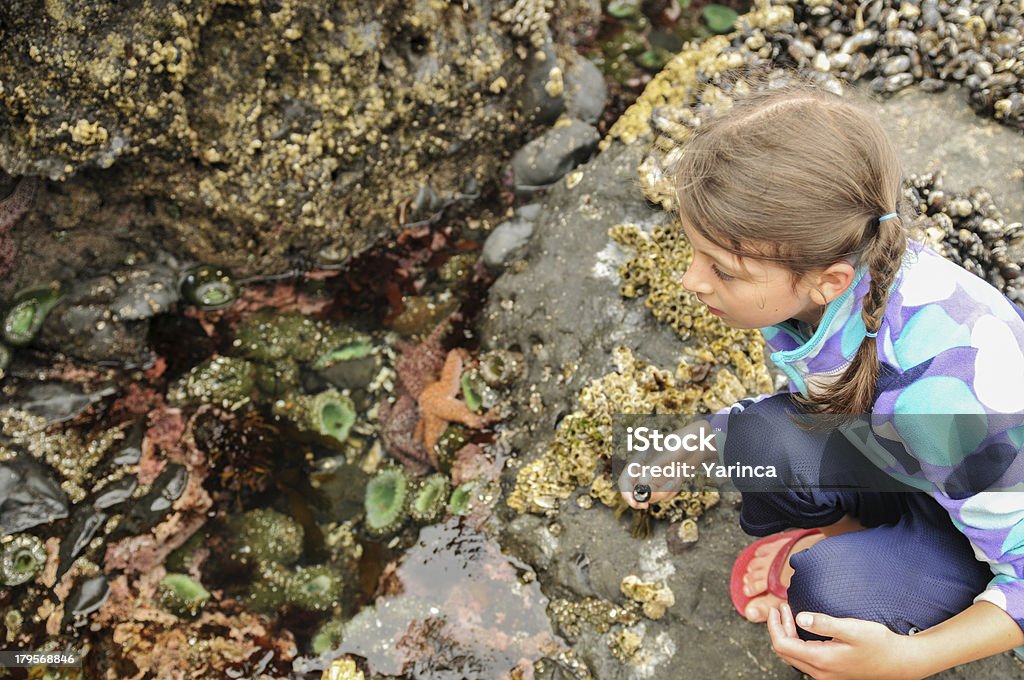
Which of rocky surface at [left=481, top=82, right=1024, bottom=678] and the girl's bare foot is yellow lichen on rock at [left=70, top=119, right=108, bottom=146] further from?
the girl's bare foot

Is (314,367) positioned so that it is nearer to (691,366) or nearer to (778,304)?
(691,366)

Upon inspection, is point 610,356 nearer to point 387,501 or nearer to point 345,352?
point 387,501

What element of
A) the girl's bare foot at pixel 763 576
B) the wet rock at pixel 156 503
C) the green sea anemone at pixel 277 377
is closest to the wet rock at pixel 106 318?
the green sea anemone at pixel 277 377

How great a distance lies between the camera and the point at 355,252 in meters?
4.45

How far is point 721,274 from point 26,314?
350 cm

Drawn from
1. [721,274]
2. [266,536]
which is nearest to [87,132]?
[266,536]

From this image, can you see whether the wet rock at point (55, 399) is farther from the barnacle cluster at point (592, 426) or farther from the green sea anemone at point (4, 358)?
the barnacle cluster at point (592, 426)

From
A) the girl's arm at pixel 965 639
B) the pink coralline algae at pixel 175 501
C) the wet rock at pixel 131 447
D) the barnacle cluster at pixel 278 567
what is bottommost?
the barnacle cluster at pixel 278 567

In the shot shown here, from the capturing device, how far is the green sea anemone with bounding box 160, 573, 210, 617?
335cm

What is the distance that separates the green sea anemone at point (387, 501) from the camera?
3.52 m

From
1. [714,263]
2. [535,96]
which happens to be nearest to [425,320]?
[535,96]

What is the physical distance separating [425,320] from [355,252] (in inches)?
25.8

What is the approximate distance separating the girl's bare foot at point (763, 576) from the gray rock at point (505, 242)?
1.97 metres

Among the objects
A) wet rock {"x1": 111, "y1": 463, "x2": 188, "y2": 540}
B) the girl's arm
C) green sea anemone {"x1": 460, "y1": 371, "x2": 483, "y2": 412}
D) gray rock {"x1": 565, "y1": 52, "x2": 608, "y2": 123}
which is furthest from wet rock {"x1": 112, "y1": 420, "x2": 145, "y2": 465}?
the girl's arm
